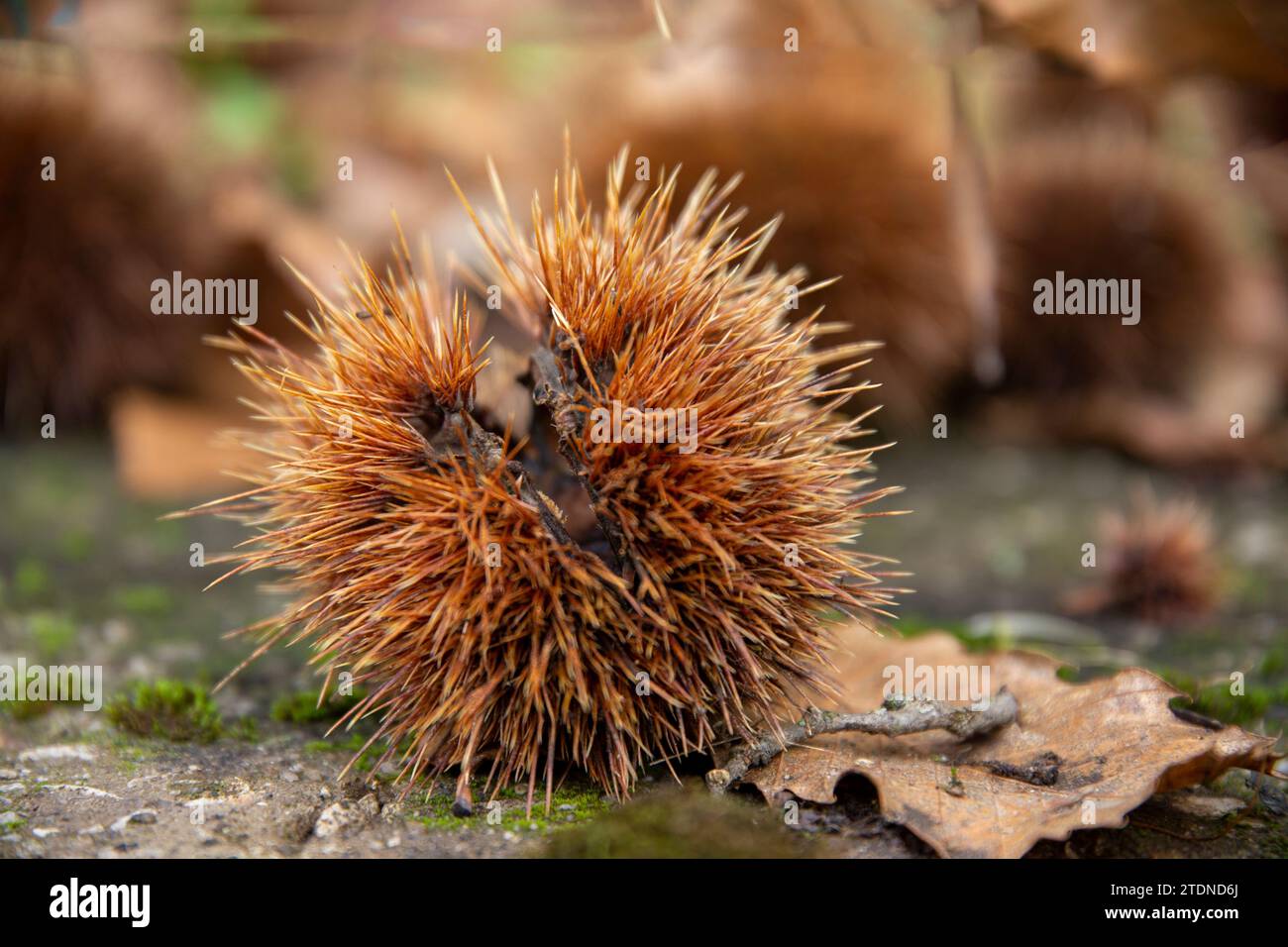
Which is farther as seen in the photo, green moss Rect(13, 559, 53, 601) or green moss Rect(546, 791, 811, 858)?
green moss Rect(13, 559, 53, 601)

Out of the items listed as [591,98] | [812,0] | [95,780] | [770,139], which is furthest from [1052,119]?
[95,780]

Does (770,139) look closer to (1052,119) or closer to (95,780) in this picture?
(1052,119)

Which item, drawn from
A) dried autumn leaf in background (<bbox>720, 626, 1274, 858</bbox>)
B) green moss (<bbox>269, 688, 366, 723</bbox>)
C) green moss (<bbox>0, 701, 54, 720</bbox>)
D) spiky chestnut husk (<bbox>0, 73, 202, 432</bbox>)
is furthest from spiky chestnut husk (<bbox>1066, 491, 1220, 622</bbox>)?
spiky chestnut husk (<bbox>0, 73, 202, 432</bbox>)

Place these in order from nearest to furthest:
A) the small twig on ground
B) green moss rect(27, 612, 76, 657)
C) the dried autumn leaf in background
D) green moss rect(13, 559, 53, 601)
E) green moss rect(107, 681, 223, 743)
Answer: the dried autumn leaf in background
the small twig on ground
green moss rect(107, 681, 223, 743)
green moss rect(27, 612, 76, 657)
green moss rect(13, 559, 53, 601)

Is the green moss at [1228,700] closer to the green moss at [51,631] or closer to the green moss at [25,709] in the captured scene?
the green moss at [25,709]

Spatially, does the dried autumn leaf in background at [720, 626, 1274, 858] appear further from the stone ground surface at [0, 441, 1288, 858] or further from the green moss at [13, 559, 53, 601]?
the green moss at [13, 559, 53, 601]
